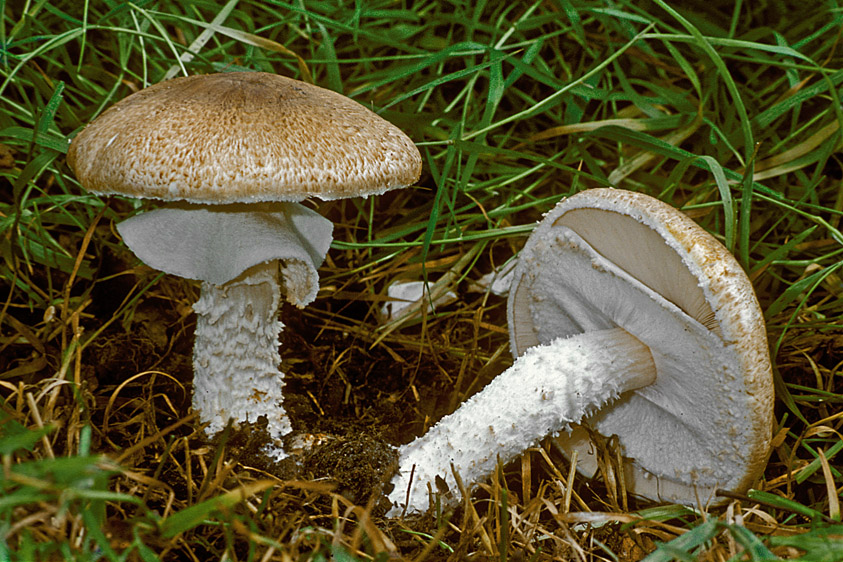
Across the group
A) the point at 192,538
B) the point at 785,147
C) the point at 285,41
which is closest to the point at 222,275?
the point at 192,538

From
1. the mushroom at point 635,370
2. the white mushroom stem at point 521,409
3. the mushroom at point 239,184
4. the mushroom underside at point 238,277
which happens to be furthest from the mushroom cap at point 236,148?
the white mushroom stem at point 521,409

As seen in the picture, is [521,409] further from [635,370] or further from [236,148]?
[236,148]

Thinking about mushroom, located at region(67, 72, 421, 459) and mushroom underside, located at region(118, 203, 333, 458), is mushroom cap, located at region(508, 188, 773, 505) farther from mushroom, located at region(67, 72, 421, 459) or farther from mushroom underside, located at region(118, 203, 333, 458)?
mushroom underside, located at region(118, 203, 333, 458)

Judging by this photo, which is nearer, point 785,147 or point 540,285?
point 540,285

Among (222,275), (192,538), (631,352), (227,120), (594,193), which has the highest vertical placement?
(227,120)

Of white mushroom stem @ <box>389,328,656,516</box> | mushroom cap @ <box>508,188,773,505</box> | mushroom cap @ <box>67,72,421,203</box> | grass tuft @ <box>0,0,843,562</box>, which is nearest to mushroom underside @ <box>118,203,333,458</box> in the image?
grass tuft @ <box>0,0,843,562</box>

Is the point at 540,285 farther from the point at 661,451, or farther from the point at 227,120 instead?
the point at 227,120

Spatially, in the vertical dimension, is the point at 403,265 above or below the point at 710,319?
below

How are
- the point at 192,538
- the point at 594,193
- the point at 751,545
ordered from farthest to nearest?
the point at 594,193
the point at 192,538
the point at 751,545
